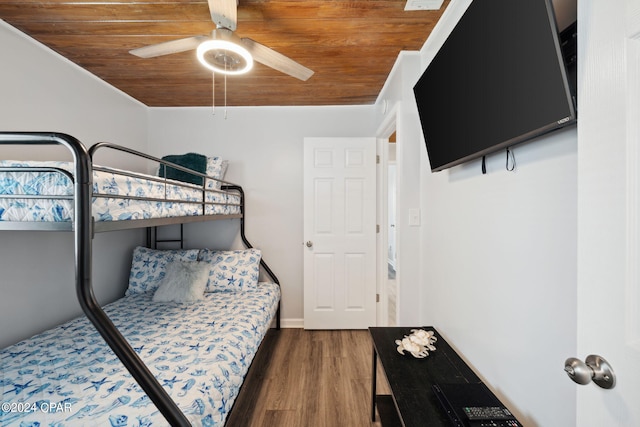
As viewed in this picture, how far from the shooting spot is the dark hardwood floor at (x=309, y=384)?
1.68 meters

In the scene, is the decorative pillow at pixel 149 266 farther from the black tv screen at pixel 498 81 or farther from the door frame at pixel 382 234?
the black tv screen at pixel 498 81

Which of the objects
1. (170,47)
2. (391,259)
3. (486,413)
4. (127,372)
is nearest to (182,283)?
(127,372)

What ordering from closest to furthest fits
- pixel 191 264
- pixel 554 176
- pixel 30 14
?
1. pixel 554 176
2. pixel 30 14
3. pixel 191 264

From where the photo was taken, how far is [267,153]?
9.76 feet

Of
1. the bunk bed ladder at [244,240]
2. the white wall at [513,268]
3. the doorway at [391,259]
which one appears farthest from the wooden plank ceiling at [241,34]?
the doorway at [391,259]

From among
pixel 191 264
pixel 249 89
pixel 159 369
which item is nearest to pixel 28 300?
pixel 191 264

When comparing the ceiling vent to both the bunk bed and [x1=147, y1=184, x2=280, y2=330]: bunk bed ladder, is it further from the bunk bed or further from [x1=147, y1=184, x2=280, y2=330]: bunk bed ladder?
[x1=147, y1=184, x2=280, y2=330]: bunk bed ladder

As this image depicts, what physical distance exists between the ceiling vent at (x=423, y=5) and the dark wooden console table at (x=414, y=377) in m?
1.82

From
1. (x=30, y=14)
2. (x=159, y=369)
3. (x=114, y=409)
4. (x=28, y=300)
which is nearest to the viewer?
(x=114, y=409)

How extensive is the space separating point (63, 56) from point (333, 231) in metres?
2.55

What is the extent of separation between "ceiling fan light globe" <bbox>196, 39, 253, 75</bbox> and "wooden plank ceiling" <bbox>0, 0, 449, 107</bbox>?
0.26 meters

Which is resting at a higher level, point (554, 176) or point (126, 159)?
point (126, 159)

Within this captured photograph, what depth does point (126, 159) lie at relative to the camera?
2.64 metres

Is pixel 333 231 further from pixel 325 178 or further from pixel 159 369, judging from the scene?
pixel 159 369
